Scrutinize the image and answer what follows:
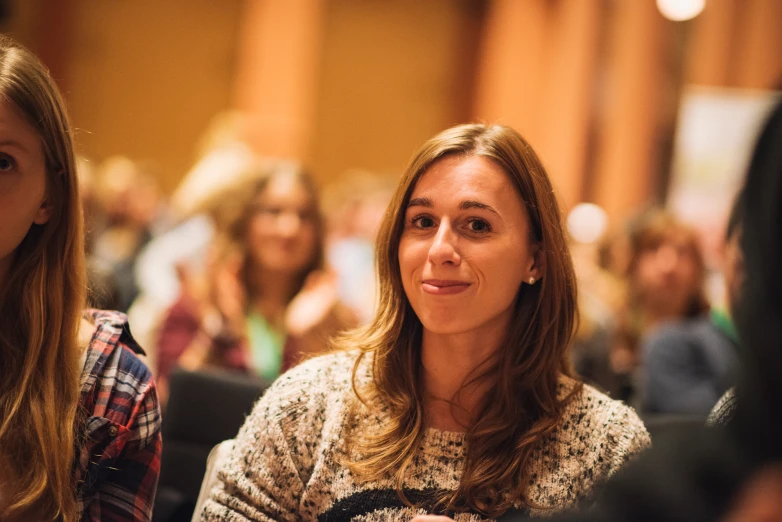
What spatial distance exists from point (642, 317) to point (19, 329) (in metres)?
3.06

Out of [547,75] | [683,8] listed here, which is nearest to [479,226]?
[683,8]

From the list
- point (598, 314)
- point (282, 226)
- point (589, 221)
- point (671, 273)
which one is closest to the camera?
point (282, 226)

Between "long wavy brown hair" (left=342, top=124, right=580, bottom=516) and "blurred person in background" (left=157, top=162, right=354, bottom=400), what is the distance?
1348 mm

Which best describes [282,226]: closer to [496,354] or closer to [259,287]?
[259,287]

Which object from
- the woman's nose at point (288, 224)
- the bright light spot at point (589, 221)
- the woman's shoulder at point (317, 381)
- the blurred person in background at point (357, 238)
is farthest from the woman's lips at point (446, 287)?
the bright light spot at point (589, 221)

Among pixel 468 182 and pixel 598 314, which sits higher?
pixel 468 182

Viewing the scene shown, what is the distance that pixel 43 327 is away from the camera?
152cm

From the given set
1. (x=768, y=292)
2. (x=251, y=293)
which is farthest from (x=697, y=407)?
(x=768, y=292)

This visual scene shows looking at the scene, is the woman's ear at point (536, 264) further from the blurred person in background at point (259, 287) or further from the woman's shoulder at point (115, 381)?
the blurred person in background at point (259, 287)

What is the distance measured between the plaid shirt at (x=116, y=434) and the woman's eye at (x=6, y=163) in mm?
332

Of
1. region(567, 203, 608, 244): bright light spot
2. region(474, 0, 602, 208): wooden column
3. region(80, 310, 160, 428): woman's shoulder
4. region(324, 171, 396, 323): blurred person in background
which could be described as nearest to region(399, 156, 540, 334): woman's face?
region(80, 310, 160, 428): woman's shoulder

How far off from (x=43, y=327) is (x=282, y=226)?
66.4 inches

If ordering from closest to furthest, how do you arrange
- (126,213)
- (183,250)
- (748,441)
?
(748,441) → (183,250) → (126,213)

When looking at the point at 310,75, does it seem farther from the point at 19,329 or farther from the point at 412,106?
the point at 19,329
